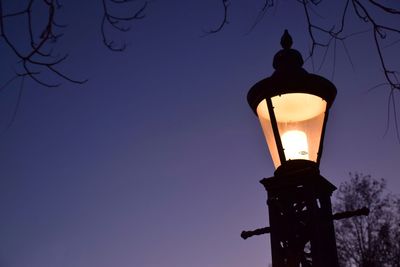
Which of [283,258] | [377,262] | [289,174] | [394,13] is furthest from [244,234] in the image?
[377,262]

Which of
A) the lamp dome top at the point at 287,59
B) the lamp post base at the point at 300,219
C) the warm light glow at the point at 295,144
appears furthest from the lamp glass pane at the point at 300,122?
the lamp dome top at the point at 287,59

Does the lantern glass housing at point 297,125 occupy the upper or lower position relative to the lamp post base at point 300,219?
upper

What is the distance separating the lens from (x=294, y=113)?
130 inches

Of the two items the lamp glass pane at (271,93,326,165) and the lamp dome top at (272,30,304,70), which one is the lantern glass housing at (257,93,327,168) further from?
the lamp dome top at (272,30,304,70)

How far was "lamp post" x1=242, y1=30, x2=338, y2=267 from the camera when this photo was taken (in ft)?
10.2

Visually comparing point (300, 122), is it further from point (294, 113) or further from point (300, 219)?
point (300, 219)

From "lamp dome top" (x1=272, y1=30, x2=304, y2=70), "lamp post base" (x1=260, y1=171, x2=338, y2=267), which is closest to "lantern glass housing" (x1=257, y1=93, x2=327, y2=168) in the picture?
"lamp post base" (x1=260, y1=171, x2=338, y2=267)

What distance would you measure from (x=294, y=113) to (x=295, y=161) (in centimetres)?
36

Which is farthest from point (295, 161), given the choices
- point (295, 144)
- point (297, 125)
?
point (297, 125)

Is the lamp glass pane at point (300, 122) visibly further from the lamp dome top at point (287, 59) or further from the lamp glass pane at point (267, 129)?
the lamp dome top at point (287, 59)

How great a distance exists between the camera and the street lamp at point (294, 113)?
3.21m

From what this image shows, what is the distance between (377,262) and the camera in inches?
741

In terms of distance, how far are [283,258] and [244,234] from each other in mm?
380

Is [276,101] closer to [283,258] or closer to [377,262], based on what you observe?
[283,258]
